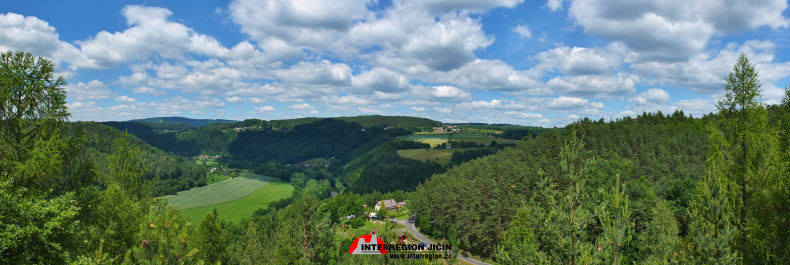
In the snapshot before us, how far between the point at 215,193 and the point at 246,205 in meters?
24.3

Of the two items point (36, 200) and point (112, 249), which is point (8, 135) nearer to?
point (36, 200)

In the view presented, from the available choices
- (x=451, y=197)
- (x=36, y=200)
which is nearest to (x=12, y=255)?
(x=36, y=200)

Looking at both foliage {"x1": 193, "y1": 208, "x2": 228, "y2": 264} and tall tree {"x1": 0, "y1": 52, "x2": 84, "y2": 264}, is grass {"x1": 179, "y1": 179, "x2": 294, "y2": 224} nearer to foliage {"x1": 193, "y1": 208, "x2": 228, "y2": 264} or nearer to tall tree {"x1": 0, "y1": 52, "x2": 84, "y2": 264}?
foliage {"x1": 193, "y1": 208, "x2": 228, "y2": 264}

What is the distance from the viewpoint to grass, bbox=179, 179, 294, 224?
9219 cm

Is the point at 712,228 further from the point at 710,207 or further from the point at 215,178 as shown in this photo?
the point at 215,178

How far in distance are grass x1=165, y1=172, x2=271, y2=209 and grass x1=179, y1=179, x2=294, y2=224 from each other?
3.27 metres

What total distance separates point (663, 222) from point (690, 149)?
53211 mm

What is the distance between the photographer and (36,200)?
10.5m

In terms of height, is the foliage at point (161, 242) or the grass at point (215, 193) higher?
the foliage at point (161, 242)

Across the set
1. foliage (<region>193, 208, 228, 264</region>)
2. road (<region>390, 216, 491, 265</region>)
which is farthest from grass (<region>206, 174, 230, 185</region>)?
foliage (<region>193, 208, 228, 264</region>)

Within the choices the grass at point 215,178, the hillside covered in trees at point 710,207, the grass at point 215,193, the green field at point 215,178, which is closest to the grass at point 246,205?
the grass at point 215,193

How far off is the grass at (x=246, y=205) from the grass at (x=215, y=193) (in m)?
3.27

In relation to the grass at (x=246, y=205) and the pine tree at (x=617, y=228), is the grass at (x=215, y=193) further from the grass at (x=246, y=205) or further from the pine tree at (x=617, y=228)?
the pine tree at (x=617, y=228)

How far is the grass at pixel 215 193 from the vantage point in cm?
10806
